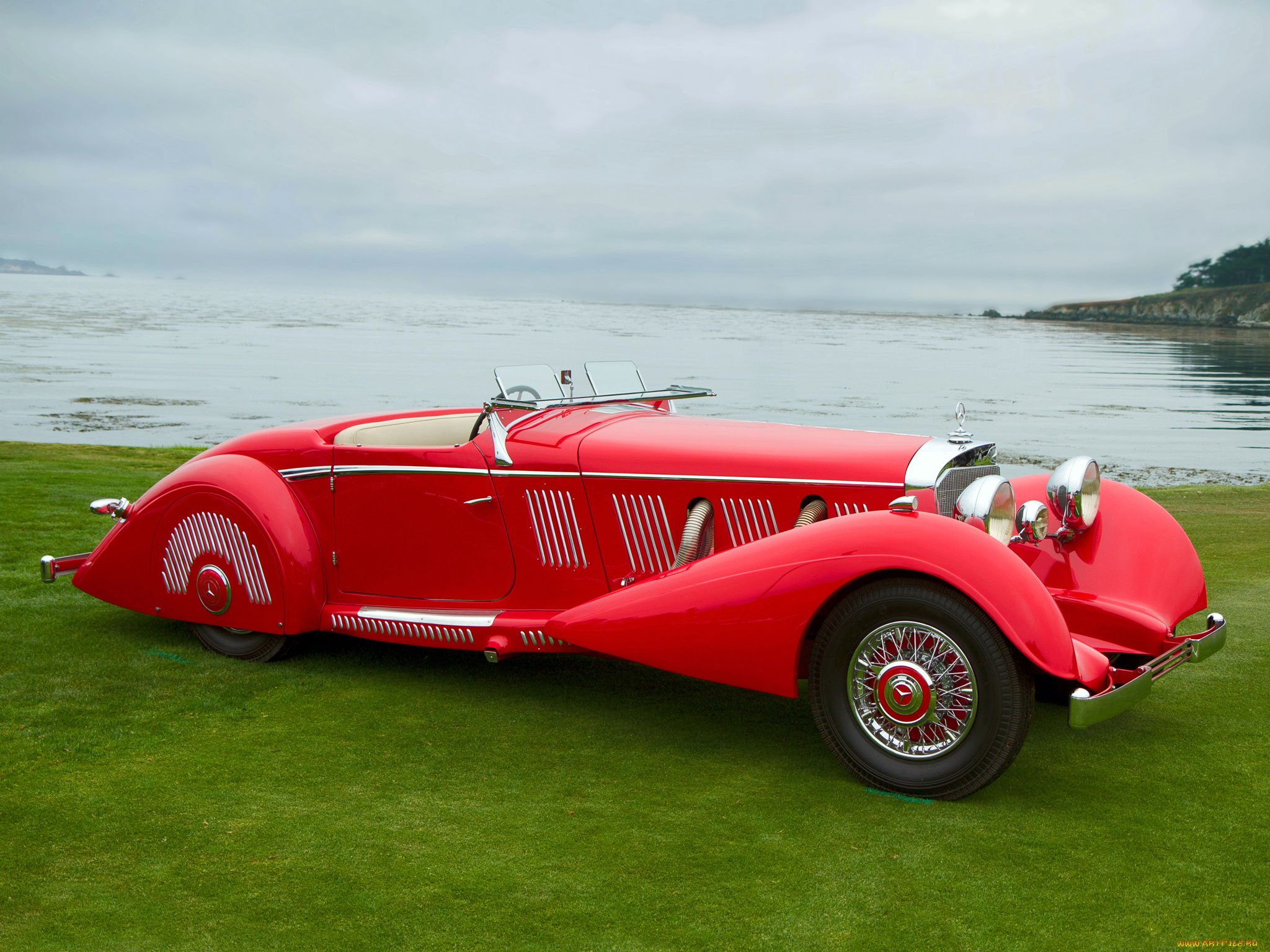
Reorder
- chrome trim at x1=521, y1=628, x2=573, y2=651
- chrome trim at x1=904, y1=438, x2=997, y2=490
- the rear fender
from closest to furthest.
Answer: chrome trim at x1=904, y1=438, x2=997, y2=490 < chrome trim at x1=521, y1=628, x2=573, y2=651 < the rear fender

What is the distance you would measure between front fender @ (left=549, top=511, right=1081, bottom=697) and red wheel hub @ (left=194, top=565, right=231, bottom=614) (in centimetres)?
207

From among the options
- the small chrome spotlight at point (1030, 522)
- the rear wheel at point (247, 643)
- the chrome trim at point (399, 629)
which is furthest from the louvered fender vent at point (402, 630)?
the small chrome spotlight at point (1030, 522)

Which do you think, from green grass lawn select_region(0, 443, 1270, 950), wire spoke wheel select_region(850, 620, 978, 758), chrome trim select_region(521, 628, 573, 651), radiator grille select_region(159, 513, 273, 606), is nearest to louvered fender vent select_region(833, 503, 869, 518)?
wire spoke wheel select_region(850, 620, 978, 758)

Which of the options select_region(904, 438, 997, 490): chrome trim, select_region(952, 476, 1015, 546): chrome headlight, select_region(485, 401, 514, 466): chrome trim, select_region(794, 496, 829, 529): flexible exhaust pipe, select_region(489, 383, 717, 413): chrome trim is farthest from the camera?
select_region(489, 383, 717, 413): chrome trim

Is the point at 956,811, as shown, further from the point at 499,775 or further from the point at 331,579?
the point at 331,579

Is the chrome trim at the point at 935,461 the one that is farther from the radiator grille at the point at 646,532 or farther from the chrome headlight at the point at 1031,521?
the radiator grille at the point at 646,532

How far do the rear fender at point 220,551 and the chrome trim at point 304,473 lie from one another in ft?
0.15

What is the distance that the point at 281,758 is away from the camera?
163 inches

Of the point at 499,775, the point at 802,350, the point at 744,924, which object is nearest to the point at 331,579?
the point at 499,775

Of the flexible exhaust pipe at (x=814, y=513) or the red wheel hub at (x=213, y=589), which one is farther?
the red wheel hub at (x=213, y=589)

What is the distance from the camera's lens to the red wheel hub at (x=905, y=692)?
12.2 ft

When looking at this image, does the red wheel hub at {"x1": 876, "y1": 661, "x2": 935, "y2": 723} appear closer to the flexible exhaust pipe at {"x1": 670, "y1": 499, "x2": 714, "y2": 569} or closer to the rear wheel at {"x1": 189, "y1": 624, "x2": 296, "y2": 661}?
the flexible exhaust pipe at {"x1": 670, "y1": 499, "x2": 714, "y2": 569}

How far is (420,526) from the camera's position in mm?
5168

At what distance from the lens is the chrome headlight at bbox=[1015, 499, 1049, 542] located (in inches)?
180
